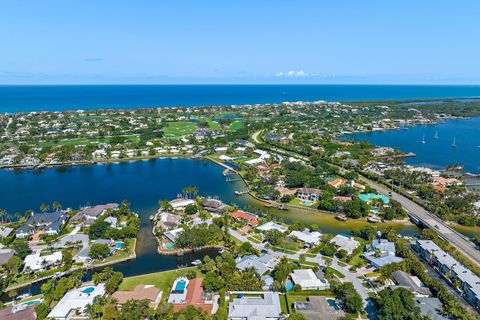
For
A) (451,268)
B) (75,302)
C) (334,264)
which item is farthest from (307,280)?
(75,302)

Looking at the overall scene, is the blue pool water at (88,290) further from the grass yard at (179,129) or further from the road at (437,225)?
the grass yard at (179,129)

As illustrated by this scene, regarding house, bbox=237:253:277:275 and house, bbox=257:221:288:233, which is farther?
house, bbox=257:221:288:233

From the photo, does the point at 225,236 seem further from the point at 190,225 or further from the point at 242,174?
the point at 242,174

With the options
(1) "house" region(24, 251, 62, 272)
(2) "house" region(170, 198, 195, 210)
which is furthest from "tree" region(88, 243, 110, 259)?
(2) "house" region(170, 198, 195, 210)

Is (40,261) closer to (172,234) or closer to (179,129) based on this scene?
(172,234)

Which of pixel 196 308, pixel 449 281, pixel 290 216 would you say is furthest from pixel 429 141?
pixel 196 308

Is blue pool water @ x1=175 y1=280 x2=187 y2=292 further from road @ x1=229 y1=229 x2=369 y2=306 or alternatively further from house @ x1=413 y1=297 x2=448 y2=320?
house @ x1=413 y1=297 x2=448 y2=320
